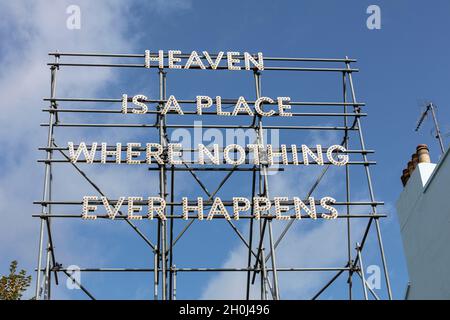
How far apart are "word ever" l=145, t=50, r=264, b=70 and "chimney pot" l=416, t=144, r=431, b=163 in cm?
562

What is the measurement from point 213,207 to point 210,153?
188cm

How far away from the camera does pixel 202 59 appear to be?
72.1 ft

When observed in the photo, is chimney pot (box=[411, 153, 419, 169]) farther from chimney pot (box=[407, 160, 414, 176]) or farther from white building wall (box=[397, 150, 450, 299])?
white building wall (box=[397, 150, 450, 299])

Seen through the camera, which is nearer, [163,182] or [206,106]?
[163,182]

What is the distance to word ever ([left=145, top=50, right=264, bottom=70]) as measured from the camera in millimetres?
21734

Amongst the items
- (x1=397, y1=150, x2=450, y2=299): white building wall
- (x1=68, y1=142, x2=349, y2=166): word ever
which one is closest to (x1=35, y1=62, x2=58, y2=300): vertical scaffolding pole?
(x1=68, y1=142, x2=349, y2=166): word ever

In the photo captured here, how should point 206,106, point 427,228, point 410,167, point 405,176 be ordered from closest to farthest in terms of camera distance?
point 427,228 → point 206,106 → point 410,167 → point 405,176

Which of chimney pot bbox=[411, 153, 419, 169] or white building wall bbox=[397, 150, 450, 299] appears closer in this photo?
white building wall bbox=[397, 150, 450, 299]

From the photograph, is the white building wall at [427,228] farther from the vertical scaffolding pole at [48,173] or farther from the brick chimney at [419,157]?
the vertical scaffolding pole at [48,173]

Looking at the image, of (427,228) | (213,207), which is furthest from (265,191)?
(427,228)

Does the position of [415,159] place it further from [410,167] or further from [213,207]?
[213,207]
